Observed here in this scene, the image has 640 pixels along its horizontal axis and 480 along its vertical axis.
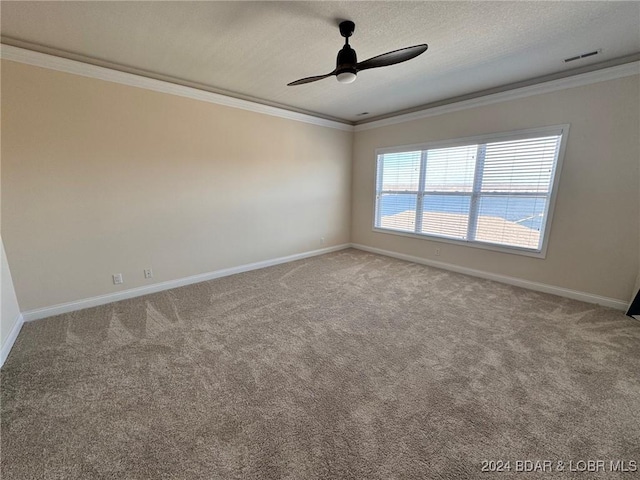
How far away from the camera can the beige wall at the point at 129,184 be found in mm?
2582

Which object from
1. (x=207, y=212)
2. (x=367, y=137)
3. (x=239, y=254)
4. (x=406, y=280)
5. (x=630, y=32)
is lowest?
(x=406, y=280)

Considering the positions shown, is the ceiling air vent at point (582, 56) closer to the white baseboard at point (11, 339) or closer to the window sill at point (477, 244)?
the window sill at point (477, 244)

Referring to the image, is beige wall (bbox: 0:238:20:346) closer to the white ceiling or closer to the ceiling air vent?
the white ceiling

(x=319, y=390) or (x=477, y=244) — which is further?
(x=477, y=244)

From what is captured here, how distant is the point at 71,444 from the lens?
4.72 feet

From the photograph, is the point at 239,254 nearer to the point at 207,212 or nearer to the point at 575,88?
the point at 207,212

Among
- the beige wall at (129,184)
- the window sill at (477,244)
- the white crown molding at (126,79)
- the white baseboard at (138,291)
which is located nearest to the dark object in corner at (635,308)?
the window sill at (477,244)

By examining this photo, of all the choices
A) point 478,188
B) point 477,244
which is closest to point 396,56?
point 478,188

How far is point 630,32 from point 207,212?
4.77 m

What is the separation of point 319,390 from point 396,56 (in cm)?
250

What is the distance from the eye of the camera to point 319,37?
234 centimetres

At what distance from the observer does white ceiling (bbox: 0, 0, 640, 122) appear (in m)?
1.96

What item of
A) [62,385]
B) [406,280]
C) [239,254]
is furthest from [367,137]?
[62,385]

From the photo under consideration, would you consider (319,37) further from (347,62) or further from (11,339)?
(11,339)
